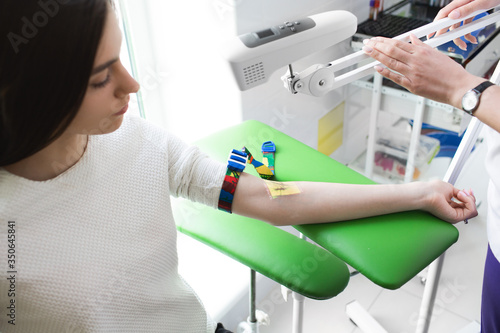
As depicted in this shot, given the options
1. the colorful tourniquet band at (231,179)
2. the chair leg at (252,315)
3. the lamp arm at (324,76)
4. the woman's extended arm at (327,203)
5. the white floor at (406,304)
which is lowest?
the white floor at (406,304)

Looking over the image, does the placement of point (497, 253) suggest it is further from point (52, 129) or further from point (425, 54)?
point (52, 129)

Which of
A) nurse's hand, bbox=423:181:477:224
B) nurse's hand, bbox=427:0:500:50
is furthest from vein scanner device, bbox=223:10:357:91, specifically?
nurse's hand, bbox=423:181:477:224

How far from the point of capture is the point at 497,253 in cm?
108

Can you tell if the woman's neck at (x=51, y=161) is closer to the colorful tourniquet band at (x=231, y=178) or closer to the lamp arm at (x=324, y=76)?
the colorful tourniquet band at (x=231, y=178)

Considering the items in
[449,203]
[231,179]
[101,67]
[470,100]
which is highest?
[101,67]

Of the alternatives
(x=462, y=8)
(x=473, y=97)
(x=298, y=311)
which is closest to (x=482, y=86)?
(x=473, y=97)

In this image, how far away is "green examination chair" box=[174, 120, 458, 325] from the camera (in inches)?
34.0

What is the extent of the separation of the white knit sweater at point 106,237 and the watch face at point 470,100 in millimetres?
542

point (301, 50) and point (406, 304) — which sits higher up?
point (301, 50)

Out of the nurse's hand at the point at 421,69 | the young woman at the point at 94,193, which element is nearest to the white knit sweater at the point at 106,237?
the young woman at the point at 94,193

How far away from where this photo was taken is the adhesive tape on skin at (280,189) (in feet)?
3.30

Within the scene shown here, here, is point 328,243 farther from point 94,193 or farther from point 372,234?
point 94,193

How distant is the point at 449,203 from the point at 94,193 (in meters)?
0.79

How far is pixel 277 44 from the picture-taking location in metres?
0.91
